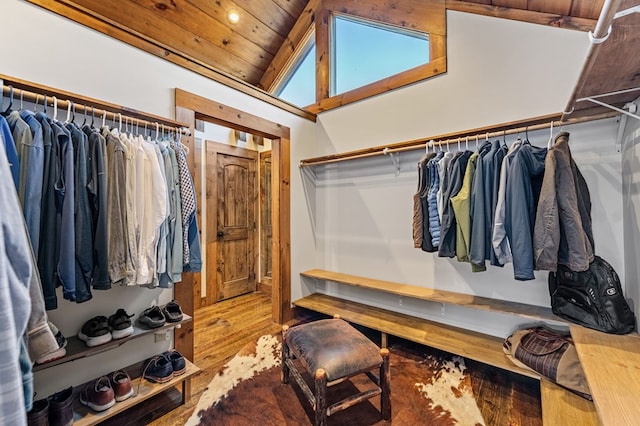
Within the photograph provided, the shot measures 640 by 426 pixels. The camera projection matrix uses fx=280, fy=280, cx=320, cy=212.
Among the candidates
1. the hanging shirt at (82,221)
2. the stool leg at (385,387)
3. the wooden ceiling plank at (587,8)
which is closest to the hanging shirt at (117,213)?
the hanging shirt at (82,221)

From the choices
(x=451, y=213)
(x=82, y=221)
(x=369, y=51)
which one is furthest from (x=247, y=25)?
(x=451, y=213)

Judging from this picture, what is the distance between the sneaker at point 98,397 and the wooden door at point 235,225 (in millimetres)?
2205

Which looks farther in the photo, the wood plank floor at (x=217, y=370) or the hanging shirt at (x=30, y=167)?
the wood plank floor at (x=217, y=370)

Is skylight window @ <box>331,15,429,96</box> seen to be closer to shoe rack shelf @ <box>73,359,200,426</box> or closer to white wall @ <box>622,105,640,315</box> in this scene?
white wall @ <box>622,105,640,315</box>

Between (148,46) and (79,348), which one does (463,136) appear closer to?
(148,46)

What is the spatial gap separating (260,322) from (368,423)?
5.51 feet

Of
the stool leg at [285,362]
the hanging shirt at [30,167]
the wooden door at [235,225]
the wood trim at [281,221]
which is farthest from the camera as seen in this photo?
the wooden door at [235,225]

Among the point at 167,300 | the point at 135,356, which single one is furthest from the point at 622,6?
the point at 135,356

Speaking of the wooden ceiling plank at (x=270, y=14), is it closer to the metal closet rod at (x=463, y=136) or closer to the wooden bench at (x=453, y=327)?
the metal closet rod at (x=463, y=136)

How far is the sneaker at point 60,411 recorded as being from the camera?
1.24m

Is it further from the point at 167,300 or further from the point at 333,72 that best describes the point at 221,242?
the point at 333,72

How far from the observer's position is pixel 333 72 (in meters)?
3.28

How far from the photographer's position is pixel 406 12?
2.65 m

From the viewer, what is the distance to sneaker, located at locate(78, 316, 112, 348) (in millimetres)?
1434
